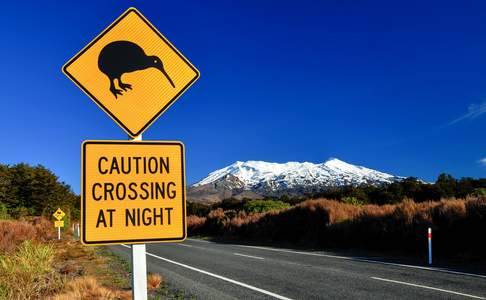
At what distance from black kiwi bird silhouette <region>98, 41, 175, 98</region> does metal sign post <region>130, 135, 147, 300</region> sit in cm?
112

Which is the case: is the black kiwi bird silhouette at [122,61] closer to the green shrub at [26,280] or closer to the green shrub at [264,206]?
the green shrub at [26,280]

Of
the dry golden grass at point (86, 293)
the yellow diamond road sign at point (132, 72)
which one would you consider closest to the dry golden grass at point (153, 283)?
the dry golden grass at point (86, 293)

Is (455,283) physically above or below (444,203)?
below

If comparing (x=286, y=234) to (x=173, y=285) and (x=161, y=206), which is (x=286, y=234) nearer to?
(x=173, y=285)

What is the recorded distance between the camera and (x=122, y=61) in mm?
3408

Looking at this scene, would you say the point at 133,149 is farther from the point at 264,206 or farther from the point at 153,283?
the point at 264,206

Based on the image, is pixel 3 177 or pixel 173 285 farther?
pixel 3 177

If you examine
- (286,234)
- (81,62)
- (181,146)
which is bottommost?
(286,234)

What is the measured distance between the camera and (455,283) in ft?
32.5

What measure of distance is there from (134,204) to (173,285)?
8.07 m

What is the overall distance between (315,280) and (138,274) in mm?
8268

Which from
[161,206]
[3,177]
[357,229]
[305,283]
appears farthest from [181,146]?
[3,177]

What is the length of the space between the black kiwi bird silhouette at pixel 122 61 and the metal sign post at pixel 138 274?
3.68ft

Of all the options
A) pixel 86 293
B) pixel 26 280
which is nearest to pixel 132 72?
pixel 86 293
